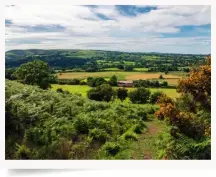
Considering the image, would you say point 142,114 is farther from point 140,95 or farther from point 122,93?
point 122,93

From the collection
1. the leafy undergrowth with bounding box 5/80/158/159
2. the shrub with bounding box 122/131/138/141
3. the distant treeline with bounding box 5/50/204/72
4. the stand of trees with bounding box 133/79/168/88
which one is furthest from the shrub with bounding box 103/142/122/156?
the distant treeline with bounding box 5/50/204/72

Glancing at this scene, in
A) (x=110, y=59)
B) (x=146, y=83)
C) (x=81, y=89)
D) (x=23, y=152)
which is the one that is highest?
(x=110, y=59)

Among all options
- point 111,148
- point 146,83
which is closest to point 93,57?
point 146,83

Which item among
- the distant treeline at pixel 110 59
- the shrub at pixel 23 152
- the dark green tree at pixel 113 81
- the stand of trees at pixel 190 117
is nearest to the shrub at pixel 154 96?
the stand of trees at pixel 190 117

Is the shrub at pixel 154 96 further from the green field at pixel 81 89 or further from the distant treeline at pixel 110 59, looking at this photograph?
the distant treeline at pixel 110 59

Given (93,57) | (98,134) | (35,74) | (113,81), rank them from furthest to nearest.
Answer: (93,57), (35,74), (113,81), (98,134)

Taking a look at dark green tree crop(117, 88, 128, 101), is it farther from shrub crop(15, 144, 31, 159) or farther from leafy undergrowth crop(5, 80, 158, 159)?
shrub crop(15, 144, 31, 159)

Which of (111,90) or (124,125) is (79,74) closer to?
(111,90)
